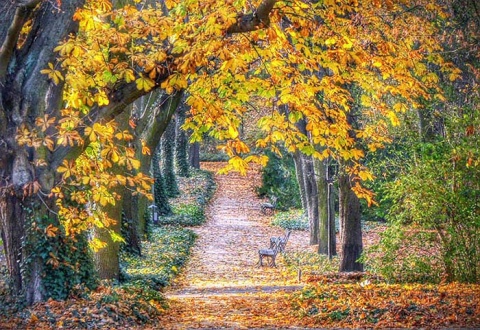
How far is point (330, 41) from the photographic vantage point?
38.1ft

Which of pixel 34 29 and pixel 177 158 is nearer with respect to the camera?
pixel 34 29

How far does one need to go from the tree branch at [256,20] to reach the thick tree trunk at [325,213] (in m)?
12.0

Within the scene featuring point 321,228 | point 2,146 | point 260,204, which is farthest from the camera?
point 260,204

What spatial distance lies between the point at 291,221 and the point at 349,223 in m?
20.1

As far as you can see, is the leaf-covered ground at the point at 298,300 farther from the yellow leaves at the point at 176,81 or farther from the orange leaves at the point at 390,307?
the yellow leaves at the point at 176,81

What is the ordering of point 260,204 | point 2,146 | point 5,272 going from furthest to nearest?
point 260,204 → point 5,272 → point 2,146

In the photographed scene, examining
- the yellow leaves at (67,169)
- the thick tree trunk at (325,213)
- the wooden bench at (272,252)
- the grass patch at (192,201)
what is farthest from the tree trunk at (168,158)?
the yellow leaves at (67,169)

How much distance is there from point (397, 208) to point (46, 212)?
753 centimetres

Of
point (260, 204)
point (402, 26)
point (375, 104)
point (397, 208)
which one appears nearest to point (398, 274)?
point (397, 208)

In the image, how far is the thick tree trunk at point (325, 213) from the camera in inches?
903

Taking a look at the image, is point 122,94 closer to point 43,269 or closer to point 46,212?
point 46,212

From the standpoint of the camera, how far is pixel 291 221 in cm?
3747

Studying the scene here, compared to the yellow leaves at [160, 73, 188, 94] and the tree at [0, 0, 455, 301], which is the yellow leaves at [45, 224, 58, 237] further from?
the yellow leaves at [160, 73, 188, 94]

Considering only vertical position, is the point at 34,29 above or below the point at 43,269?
above
